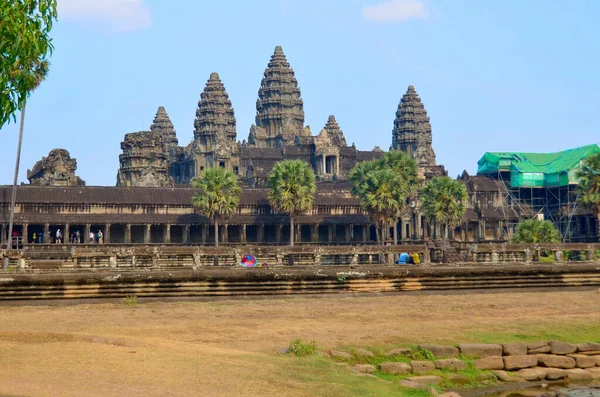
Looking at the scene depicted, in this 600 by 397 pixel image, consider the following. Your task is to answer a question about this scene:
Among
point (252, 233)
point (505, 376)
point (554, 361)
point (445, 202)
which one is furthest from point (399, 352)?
point (252, 233)

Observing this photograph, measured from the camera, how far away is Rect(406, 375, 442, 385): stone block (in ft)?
47.7

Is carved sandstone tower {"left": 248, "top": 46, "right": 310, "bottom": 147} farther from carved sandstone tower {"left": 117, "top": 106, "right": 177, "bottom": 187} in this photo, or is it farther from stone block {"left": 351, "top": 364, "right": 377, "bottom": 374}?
stone block {"left": 351, "top": 364, "right": 377, "bottom": 374}

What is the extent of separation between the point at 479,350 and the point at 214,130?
138m

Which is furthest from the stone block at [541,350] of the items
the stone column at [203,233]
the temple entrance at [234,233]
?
the temple entrance at [234,233]

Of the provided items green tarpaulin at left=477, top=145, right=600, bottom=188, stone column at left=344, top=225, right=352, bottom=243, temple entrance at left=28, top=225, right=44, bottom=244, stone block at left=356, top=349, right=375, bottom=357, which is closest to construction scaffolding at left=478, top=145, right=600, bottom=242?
green tarpaulin at left=477, top=145, right=600, bottom=188

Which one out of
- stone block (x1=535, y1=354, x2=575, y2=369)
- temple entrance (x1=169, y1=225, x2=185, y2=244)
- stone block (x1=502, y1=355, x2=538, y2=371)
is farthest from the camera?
temple entrance (x1=169, y1=225, x2=185, y2=244)

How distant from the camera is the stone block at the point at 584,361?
55.2 feet

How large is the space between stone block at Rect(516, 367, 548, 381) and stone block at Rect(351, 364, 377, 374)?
2.97 meters

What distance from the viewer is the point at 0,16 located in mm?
13375

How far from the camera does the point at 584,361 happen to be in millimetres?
16875

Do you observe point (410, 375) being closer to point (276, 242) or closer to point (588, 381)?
point (588, 381)

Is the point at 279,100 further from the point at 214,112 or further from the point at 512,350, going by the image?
the point at 512,350

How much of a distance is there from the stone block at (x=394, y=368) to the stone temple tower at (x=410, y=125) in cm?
14939

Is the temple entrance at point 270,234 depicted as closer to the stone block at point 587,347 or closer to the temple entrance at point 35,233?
the temple entrance at point 35,233
